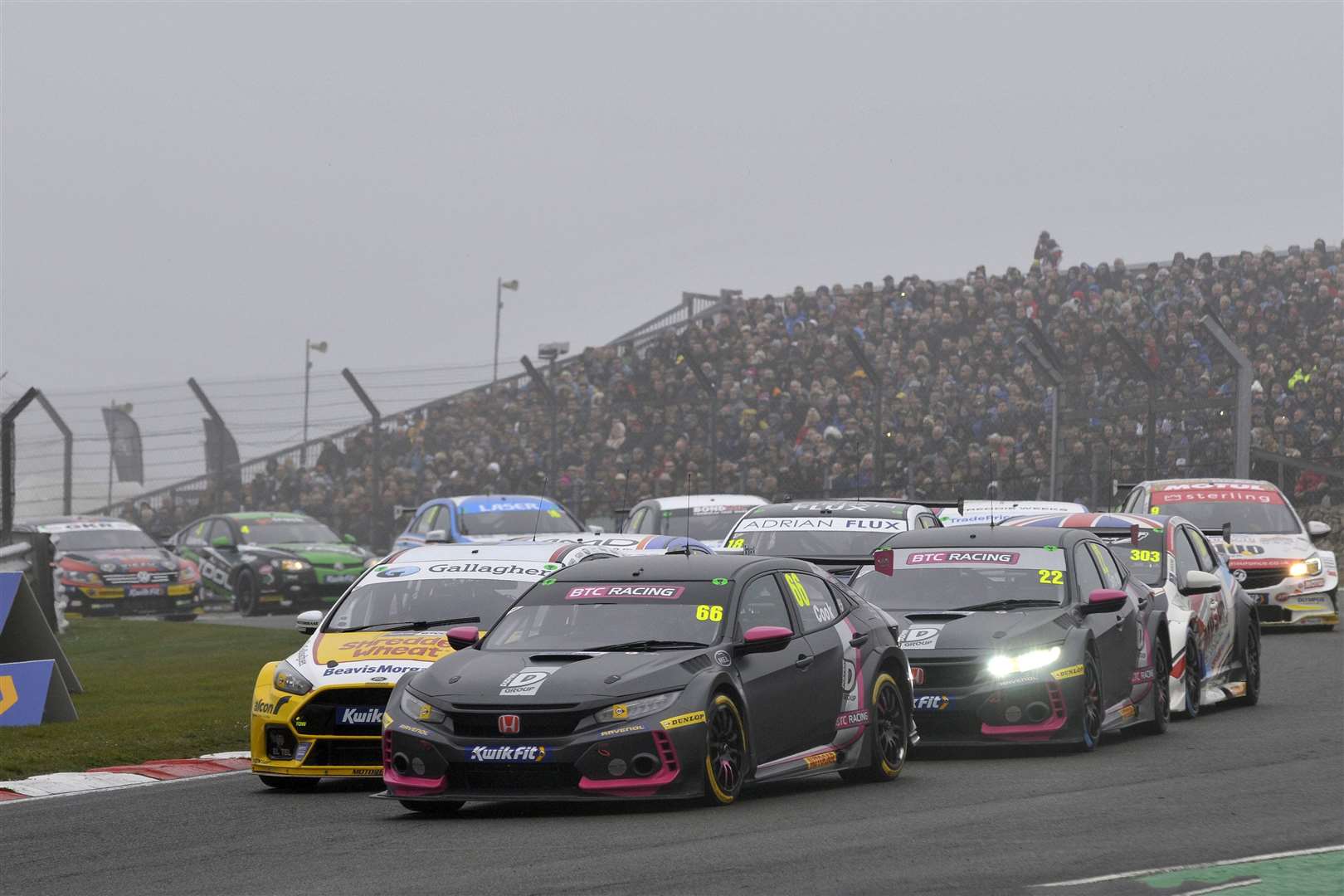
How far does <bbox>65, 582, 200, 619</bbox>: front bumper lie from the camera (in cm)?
2836

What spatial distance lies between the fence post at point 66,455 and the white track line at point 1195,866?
77.7 feet

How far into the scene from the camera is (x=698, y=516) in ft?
73.5

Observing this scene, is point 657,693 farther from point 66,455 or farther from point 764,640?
point 66,455

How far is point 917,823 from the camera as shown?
8.75m

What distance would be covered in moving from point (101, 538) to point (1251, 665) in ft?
61.9

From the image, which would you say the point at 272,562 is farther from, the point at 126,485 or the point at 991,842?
the point at 991,842

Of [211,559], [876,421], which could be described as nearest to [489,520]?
[876,421]

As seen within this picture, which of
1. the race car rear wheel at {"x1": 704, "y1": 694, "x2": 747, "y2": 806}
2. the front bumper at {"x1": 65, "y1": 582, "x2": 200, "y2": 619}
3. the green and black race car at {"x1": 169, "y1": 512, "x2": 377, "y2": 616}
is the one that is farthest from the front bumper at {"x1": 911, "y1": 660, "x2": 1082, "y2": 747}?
the front bumper at {"x1": 65, "y1": 582, "x2": 200, "y2": 619}

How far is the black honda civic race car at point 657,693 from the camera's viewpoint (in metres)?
8.98

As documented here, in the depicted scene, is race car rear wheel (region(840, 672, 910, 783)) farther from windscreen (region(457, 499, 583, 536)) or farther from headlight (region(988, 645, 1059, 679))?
windscreen (region(457, 499, 583, 536))

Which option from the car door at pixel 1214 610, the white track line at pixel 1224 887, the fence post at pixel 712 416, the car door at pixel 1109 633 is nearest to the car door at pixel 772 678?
the car door at pixel 1109 633

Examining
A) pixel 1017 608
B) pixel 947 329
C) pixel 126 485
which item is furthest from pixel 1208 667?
pixel 126 485

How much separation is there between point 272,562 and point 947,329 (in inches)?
442

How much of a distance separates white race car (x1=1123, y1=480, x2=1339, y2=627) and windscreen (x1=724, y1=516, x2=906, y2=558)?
4971 mm
